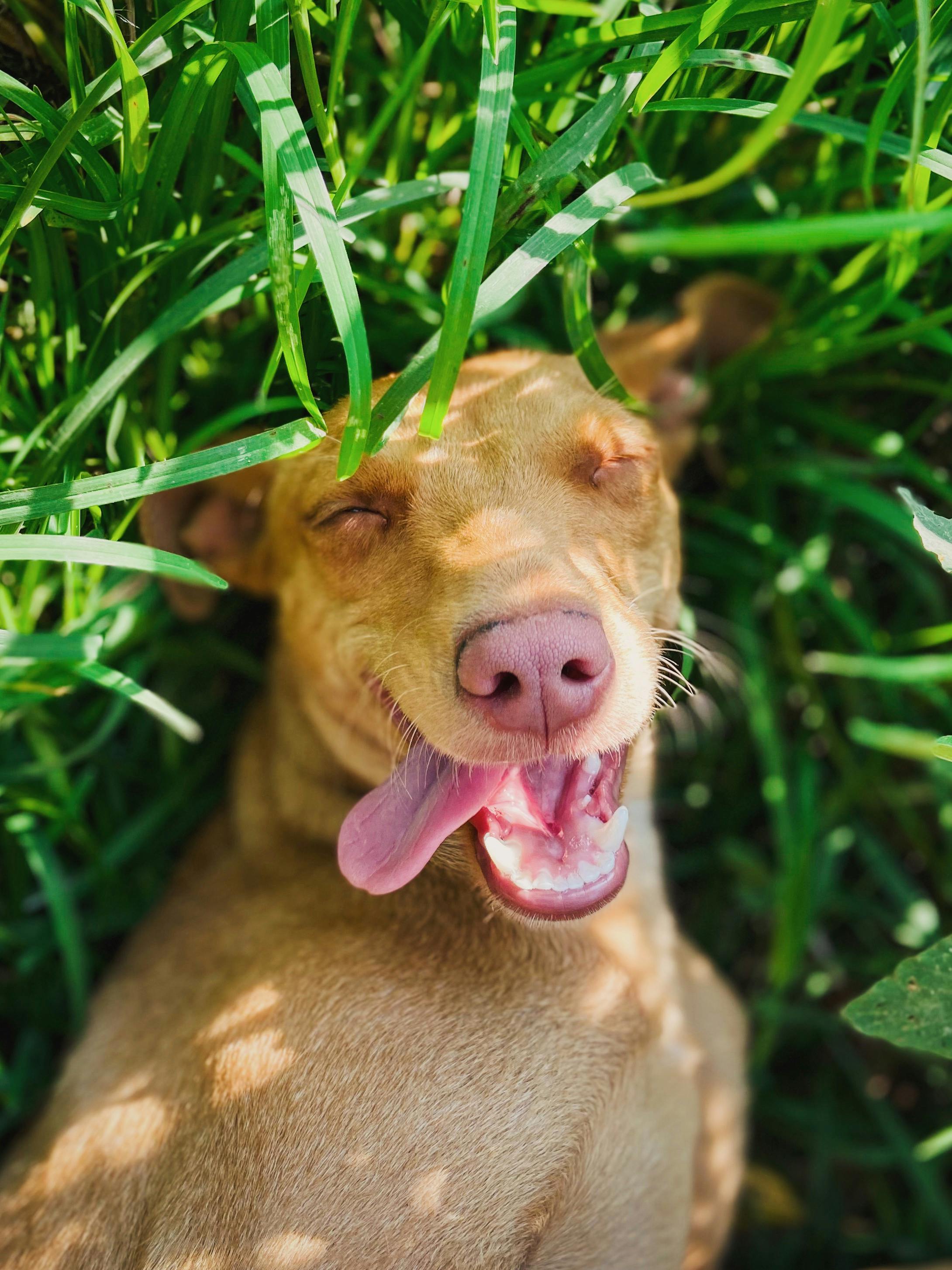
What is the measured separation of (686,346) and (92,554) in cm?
210

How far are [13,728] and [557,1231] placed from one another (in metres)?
2.31

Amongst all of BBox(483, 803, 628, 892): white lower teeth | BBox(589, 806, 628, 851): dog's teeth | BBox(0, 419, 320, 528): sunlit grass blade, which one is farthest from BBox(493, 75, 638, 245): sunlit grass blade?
BBox(589, 806, 628, 851): dog's teeth

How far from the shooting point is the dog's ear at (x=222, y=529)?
3.07m

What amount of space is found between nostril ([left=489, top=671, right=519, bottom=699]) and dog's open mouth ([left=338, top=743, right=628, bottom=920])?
9.0 inches

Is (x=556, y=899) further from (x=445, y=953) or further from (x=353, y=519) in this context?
(x=353, y=519)

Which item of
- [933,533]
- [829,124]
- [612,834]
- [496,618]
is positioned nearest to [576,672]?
[496,618]

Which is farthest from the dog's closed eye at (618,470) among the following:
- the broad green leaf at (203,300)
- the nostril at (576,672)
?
the broad green leaf at (203,300)

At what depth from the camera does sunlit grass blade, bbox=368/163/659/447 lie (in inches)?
82.3

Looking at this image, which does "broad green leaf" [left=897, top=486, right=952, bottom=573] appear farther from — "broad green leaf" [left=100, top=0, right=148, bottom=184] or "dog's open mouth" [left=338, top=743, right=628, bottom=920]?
"broad green leaf" [left=100, top=0, right=148, bottom=184]

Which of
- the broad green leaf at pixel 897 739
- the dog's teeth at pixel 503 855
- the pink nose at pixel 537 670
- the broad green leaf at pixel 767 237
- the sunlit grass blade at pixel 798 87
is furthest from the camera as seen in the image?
the broad green leaf at pixel 897 739

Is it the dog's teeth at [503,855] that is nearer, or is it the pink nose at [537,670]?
the pink nose at [537,670]

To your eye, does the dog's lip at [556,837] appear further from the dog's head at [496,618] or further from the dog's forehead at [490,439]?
the dog's forehead at [490,439]

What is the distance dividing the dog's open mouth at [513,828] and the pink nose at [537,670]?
22 cm

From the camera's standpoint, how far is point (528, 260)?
6.91 feet
